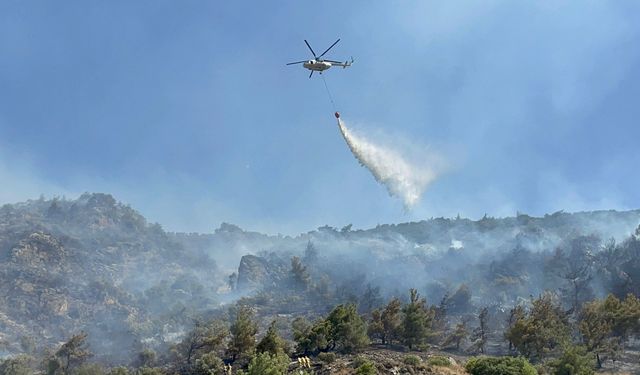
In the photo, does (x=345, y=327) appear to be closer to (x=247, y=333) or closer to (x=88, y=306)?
(x=247, y=333)

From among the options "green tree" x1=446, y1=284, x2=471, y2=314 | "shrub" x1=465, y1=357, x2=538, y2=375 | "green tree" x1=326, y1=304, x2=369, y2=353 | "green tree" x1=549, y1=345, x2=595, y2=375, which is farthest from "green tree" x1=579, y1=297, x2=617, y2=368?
"green tree" x1=446, y1=284, x2=471, y2=314

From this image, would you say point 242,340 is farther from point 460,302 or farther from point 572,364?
point 460,302

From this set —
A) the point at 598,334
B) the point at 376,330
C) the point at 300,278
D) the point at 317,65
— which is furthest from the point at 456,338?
the point at 300,278

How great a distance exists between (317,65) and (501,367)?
30200mm

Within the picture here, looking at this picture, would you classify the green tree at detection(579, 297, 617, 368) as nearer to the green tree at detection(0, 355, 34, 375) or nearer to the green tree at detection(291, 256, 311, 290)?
the green tree at detection(0, 355, 34, 375)

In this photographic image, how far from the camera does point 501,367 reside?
36438 mm

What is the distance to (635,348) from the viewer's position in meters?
62.9

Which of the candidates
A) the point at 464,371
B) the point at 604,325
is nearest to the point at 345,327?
the point at 464,371

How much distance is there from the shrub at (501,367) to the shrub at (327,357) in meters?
11.5

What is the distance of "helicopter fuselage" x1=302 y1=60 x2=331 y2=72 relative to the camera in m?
49.0

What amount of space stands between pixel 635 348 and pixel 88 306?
5568 inches

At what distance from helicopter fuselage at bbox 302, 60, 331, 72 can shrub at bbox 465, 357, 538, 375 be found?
1137 inches

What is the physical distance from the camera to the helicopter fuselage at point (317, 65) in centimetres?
4900

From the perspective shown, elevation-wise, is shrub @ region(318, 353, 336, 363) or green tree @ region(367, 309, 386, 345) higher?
green tree @ region(367, 309, 386, 345)
